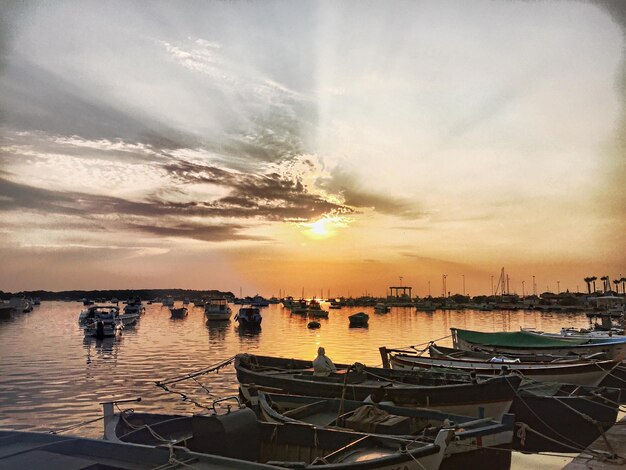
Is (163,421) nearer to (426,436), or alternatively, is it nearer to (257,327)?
(426,436)

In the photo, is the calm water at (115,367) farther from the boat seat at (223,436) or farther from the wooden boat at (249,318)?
the wooden boat at (249,318)

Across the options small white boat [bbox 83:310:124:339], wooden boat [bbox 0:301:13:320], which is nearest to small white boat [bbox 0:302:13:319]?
wooden boat [bbox 0:301:13:320]

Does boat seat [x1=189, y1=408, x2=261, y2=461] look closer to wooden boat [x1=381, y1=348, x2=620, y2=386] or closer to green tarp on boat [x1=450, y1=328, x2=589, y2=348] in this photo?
wooden boat [x1=381, y1=348, x2=620, y2=386]

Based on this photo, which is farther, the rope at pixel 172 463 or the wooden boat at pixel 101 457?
the wooden boat at pixel 101 457

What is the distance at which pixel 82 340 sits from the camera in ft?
205

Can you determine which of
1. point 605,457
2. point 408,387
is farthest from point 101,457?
point 605,457

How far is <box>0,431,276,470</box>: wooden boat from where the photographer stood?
763cm

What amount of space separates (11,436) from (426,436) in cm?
852

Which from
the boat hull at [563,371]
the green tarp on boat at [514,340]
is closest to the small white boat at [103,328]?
the green tarp on boat at [514,340]

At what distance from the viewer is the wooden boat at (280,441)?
9547 mm

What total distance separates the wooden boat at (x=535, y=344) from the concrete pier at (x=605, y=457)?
13053mm

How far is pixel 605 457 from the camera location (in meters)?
13.4

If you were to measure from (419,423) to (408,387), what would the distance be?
115 inches

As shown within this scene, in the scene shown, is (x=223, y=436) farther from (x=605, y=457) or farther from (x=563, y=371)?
(x=563, y=371)
